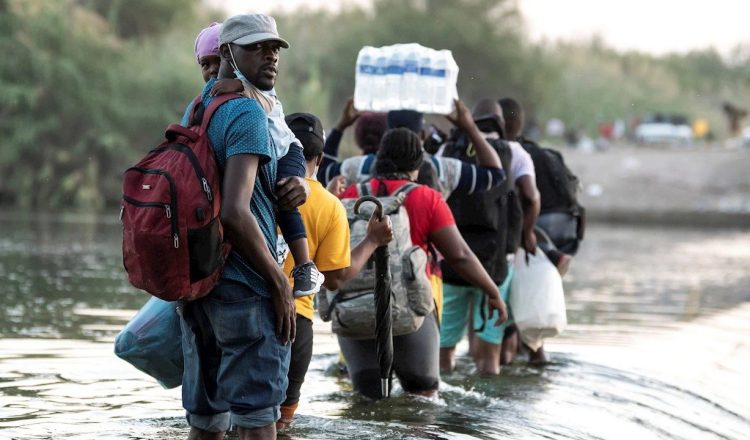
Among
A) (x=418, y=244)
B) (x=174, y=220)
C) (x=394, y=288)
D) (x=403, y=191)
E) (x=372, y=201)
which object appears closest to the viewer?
(x=174, y=220)

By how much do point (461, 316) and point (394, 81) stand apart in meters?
1.54

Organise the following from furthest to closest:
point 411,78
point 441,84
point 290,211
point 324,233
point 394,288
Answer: point 411,78, point 441,84, point 394,288, point 324,233, point 290,211

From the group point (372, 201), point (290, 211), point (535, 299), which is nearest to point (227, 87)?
point (290, 211)

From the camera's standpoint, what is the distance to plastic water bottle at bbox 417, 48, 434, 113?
28.5 ft

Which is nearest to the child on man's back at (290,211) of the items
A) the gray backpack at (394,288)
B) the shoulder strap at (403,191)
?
the gray backpack at (394,288)

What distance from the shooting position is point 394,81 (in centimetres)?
909

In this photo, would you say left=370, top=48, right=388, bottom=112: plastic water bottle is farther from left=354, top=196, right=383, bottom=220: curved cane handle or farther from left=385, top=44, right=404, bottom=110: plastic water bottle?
left=354, top=196, right=383, bottom=220: curved cane handle

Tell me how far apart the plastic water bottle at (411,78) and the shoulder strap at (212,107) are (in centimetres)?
397

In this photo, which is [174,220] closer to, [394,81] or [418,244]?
[418,244]

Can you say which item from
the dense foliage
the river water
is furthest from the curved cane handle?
the dense foliage

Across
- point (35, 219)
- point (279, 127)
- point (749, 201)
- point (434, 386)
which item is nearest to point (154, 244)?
point (279, 127)

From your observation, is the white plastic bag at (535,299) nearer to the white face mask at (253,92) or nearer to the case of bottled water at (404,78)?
the case of bottled water at (404,78)

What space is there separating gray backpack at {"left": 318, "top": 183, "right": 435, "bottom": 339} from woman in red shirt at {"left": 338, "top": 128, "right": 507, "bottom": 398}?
0.14 metres

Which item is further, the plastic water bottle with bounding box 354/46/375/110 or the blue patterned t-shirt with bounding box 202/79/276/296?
the plastic water bottle with bounding box 354/46/375/110
